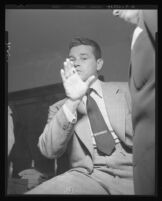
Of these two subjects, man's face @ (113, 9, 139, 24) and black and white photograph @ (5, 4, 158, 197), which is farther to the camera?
man's face @ (113, 9, 139, 24)

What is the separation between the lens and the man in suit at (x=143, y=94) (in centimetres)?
449

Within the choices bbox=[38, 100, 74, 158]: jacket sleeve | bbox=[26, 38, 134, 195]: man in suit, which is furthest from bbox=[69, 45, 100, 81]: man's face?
bbox=[38, 100, 74, 158]: jacket sleeve

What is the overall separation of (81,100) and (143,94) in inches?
27.5

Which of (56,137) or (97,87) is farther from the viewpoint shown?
(97,87)

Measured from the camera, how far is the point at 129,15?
15.1 feet

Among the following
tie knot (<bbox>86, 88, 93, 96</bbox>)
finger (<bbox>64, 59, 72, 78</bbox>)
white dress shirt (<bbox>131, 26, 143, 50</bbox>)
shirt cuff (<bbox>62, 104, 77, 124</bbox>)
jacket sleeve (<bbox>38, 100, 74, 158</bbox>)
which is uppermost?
white dress shirt (<bbox>131, 26, 143, 50</bbox>)

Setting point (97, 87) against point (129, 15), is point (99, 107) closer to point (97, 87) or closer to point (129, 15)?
point (97, 87)

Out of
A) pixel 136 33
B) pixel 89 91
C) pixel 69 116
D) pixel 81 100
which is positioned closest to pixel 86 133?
pixel 69 116

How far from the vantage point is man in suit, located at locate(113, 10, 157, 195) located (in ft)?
14.7

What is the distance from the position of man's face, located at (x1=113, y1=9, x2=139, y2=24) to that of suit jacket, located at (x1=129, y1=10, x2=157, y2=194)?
0.07 meters

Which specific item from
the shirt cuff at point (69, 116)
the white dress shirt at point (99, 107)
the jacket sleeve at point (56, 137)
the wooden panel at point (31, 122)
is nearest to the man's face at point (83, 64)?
the white dress shirt at point (99, 107)

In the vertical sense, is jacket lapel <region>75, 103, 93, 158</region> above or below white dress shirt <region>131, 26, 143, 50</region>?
below

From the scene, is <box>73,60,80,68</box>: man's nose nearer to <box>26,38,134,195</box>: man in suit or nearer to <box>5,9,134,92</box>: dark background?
<box>26,38,134,195</box>: man in suit

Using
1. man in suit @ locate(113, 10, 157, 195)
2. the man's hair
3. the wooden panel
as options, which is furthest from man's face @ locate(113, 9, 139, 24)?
the wooden panel
